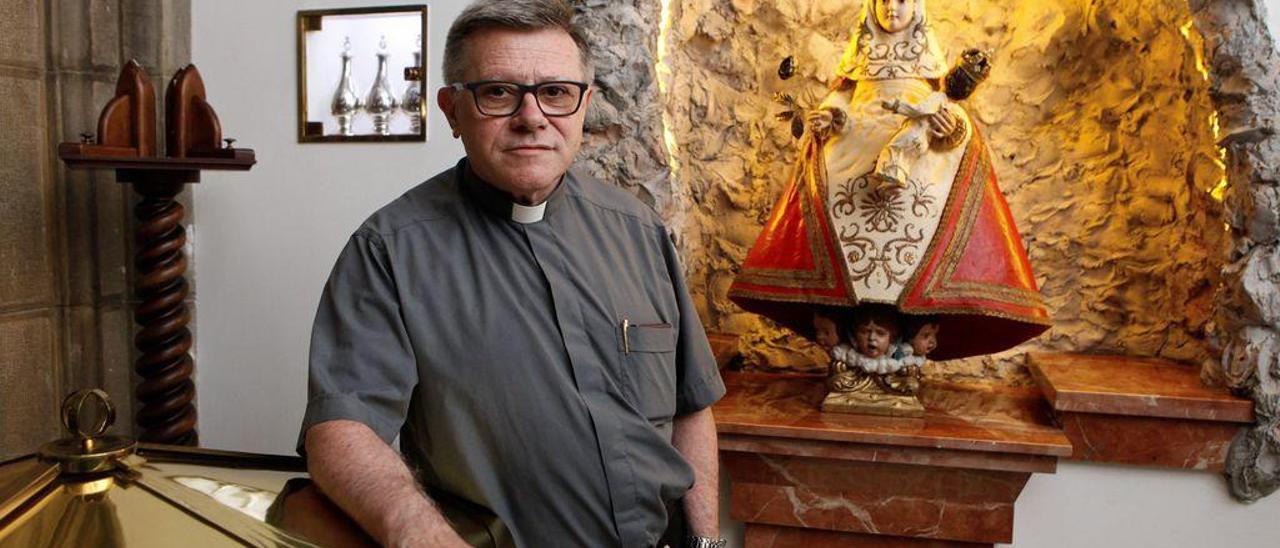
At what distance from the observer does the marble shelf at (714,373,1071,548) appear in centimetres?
208

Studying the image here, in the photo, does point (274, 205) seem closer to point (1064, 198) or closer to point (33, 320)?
point (33, 320)

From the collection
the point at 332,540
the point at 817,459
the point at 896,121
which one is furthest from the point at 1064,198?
the point at 332,540

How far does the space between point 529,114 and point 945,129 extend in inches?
39.8

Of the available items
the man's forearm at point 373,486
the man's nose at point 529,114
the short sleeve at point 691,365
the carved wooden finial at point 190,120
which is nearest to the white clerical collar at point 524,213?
the man's nose at point 529,114

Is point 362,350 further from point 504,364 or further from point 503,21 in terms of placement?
point 503,21

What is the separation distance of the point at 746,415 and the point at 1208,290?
112cm

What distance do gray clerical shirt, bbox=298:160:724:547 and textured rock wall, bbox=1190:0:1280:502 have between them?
1.31m

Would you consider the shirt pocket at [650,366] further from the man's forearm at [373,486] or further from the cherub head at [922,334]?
the cherub head at [922,334]

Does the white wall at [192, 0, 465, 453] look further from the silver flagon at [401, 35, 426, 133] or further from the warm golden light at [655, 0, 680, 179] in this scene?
the warm golden light at [655, 0, 680, 179]

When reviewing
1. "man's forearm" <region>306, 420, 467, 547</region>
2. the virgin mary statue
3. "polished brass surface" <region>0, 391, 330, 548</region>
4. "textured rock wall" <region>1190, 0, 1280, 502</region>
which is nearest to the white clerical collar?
"man's forearm" <region>306, 420, 467, 547</region>

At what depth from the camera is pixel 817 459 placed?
2162 millimetres

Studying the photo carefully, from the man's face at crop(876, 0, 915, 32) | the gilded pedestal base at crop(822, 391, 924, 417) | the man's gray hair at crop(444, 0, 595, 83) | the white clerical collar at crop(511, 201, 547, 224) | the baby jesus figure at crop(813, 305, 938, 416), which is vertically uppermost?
the man's face at crop(876, 0, 915, 32)

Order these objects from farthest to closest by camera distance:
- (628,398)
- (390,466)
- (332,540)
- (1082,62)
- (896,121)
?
(1082,62) → (896,121) → (628,398) → (390,466) → (332,540)

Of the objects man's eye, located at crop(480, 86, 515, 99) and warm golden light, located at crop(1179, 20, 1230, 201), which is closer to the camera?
man's eye, located at crop(480, 86, 515, 99)
